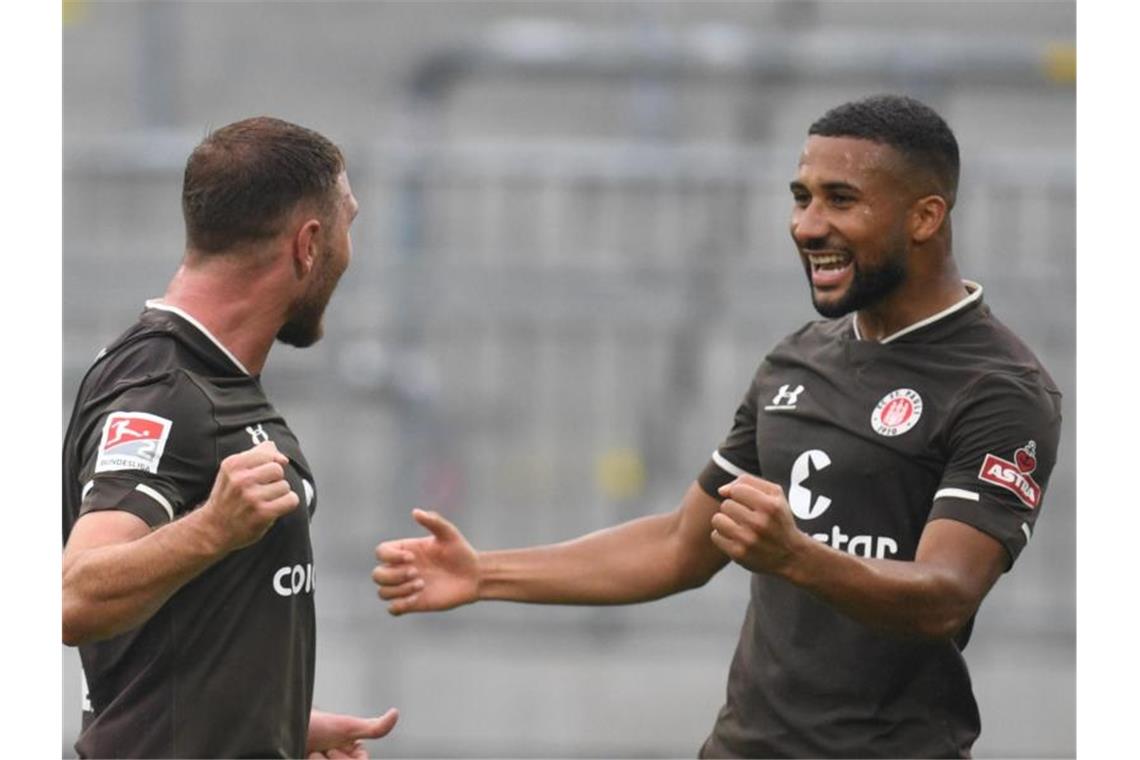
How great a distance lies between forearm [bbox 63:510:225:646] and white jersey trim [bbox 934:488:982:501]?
1.73 metres

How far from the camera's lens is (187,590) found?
4250 mm

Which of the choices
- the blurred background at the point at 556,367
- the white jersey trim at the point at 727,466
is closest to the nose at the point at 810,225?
the white jersey trim at the point at 727,466

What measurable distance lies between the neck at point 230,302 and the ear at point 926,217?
1.60m

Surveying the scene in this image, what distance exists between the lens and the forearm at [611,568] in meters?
5.30

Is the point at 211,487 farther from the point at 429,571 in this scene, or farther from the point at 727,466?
the point at 727,466

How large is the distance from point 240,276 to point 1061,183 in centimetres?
639

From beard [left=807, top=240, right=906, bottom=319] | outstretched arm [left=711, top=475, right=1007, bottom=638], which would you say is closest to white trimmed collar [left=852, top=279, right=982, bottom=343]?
beard [left=807, top=240, right=906, bottom=319]

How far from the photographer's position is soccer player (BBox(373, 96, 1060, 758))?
466 centimetres

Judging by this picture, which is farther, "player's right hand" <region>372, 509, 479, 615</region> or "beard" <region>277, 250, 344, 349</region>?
"player's right hand" <region>372, 509, 479, 615</region>

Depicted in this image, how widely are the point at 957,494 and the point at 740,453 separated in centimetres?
80

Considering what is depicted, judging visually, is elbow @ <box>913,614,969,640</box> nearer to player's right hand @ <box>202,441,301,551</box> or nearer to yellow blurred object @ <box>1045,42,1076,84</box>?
player's right hand @ <box>202,441,301,551</box>

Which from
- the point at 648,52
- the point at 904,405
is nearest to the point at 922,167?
the point at 904,405

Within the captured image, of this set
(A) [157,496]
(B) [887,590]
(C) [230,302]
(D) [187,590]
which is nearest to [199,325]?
(C) [230,302]

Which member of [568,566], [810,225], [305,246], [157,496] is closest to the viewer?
[157,496]
